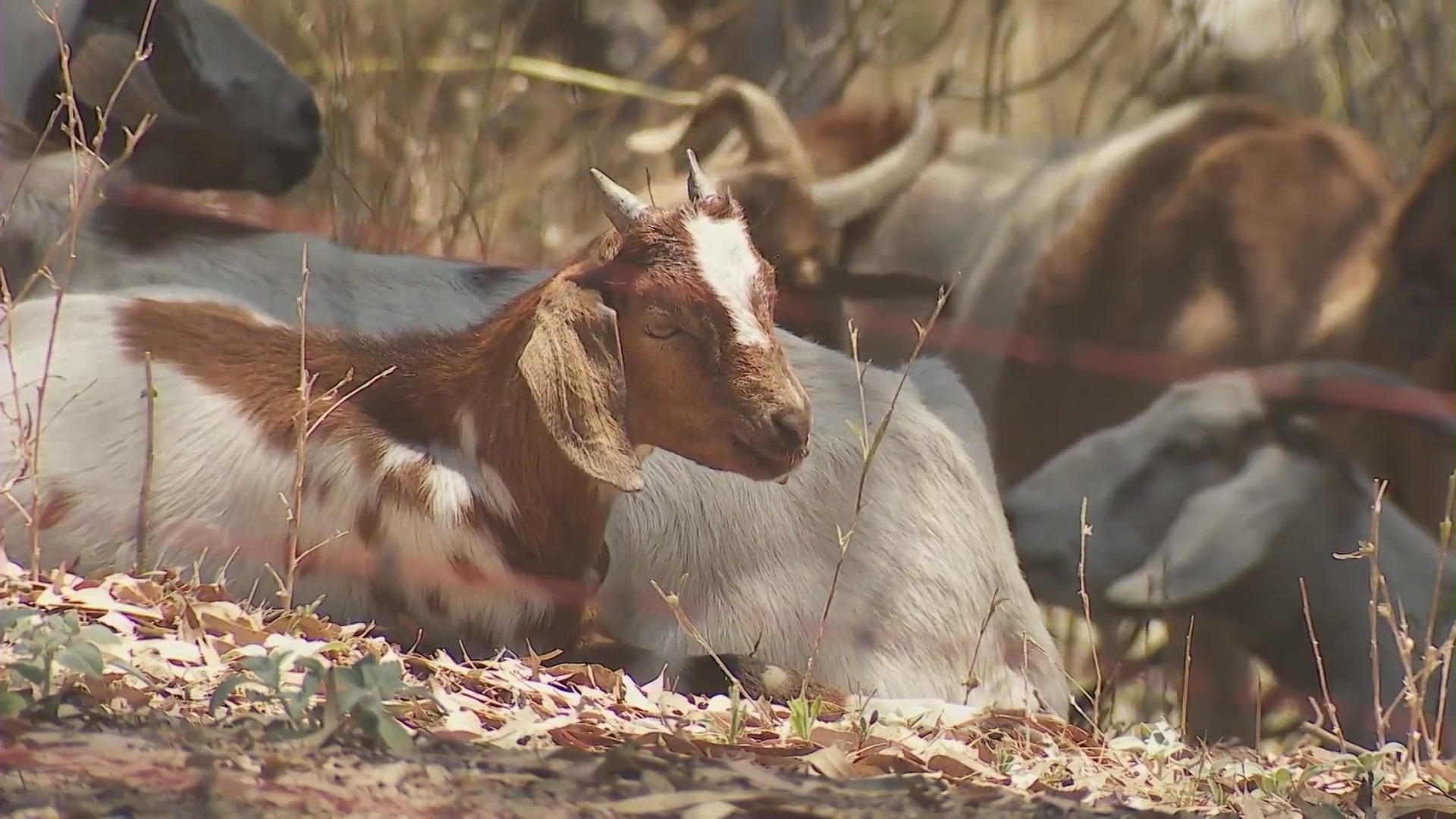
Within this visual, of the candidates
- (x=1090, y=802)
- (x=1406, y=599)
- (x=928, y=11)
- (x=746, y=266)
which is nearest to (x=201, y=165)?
(x=746, y=266)

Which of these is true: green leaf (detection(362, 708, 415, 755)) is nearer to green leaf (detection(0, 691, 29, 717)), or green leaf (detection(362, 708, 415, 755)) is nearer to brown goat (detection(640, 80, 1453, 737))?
green leaf (detection(0, 691, 29, 717))

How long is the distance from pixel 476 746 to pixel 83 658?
553 mm

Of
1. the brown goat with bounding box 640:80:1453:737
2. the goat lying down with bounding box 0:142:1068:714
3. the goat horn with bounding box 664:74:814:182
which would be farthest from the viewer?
the brown goat with bounding box 640:80:1453:737

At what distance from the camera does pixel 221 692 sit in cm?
260

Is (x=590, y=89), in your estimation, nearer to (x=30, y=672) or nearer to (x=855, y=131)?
(x=855, y=131)

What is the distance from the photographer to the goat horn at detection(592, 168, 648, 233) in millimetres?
3240

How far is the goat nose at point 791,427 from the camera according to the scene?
10.3 ft

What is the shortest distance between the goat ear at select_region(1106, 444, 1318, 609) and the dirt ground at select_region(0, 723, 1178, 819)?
2.00 meters

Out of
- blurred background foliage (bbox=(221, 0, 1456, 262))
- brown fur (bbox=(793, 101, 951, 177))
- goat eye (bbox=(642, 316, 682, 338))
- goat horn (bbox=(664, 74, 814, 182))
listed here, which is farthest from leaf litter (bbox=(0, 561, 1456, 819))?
brown fur (bbox=(793, 101, 951, 177))

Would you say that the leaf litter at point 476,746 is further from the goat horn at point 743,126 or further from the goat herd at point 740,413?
the goat horn at point 743,126

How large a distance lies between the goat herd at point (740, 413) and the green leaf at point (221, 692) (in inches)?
21.5

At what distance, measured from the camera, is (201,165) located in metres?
4.25

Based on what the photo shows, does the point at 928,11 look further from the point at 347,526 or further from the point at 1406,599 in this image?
the point at 347,526

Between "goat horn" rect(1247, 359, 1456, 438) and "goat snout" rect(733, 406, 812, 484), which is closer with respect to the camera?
"goat snout" rect(733, 406, 812, 484)
